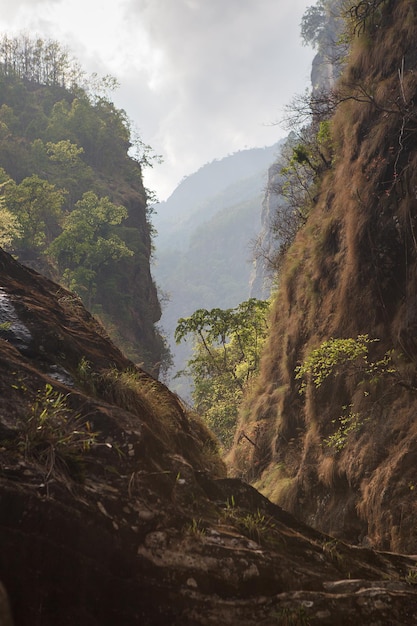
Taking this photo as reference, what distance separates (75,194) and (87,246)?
11.5 metres

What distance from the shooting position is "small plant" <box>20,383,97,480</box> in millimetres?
3723

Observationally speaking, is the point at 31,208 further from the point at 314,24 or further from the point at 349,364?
the point at 314,24

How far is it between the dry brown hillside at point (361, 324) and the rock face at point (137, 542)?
3054mm

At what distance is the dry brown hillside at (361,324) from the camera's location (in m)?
7.52

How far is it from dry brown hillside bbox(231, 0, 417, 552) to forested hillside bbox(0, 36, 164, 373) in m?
12.5

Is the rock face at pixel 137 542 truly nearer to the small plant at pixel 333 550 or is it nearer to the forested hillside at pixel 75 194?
the small plant at pixel 333 550

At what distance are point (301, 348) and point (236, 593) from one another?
8.44 m

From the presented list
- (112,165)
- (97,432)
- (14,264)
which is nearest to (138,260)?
(112,165)

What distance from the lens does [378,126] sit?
9.75 meters

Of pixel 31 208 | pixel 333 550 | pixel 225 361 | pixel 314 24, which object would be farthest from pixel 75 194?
pixel 314 24

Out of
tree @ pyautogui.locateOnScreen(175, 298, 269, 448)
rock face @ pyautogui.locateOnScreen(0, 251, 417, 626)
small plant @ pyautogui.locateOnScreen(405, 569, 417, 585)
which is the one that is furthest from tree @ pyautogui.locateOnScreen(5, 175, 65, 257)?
small plant @ pyautogui.locateOnScreen(405, 569, 417, 585)

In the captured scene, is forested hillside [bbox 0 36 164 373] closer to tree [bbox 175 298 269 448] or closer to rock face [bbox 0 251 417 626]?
tree [bbox 175 298 269 448]

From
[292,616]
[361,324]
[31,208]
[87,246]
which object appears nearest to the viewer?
[292,616]

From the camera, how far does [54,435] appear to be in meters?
3.93
